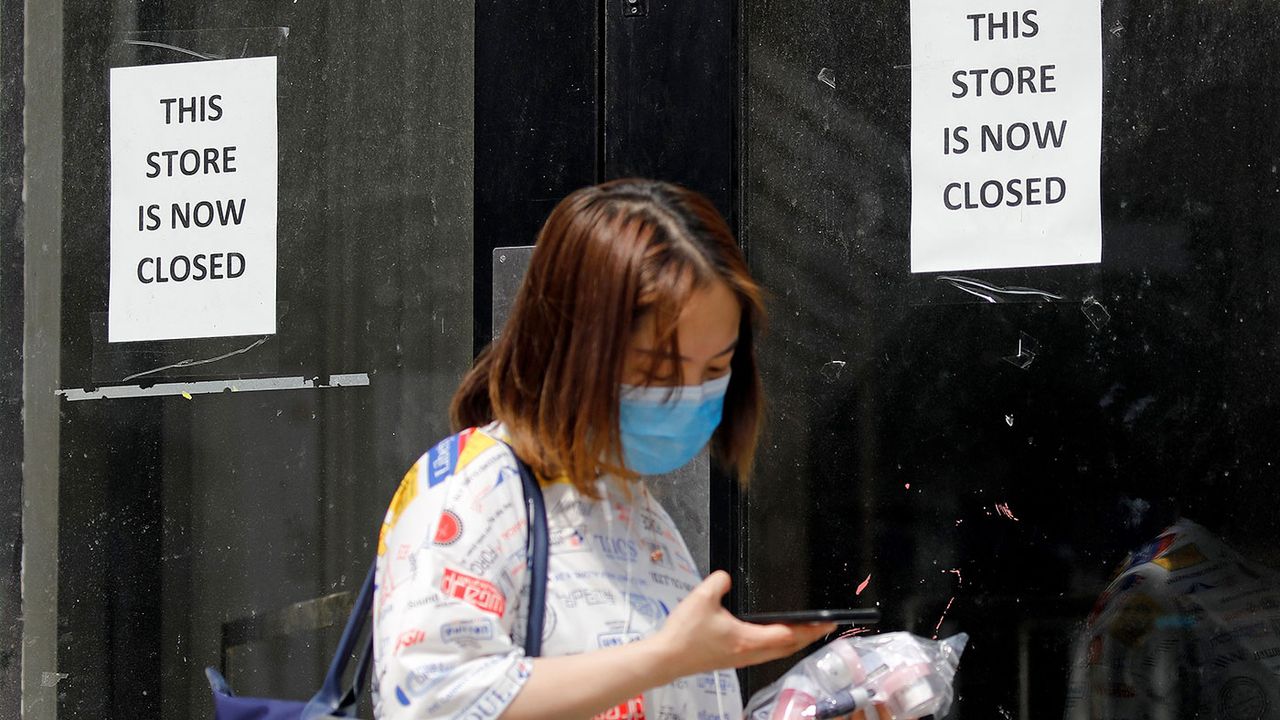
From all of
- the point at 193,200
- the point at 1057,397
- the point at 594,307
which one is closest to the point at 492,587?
the point at 594,307

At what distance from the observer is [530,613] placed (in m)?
1.55

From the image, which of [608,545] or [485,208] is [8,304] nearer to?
[485,208]

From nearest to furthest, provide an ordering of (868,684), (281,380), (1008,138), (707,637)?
1. (707,637)
2. (868,684)
3. (1008,138)
4. (281,380)

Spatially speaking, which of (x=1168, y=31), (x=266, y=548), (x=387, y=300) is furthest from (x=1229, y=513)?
(x=266, y=548)

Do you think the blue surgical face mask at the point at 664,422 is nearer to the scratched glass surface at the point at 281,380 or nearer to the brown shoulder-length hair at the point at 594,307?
the brown shoulder-length hair at the point at 594,307

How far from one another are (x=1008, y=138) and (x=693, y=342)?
1133 millimetres

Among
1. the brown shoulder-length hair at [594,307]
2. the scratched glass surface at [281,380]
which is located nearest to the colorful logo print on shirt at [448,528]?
the brown shoulder-length hair at [594,307]

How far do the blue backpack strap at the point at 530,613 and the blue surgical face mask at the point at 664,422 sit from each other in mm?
127

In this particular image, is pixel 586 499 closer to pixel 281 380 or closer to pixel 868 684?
Result: pixel 868 684

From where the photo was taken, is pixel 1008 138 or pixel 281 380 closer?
pixel 1008 138

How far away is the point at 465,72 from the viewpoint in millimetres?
2889

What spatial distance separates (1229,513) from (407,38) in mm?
1802

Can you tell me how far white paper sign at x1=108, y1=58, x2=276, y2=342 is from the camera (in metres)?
2.99

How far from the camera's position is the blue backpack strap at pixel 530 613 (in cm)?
155
